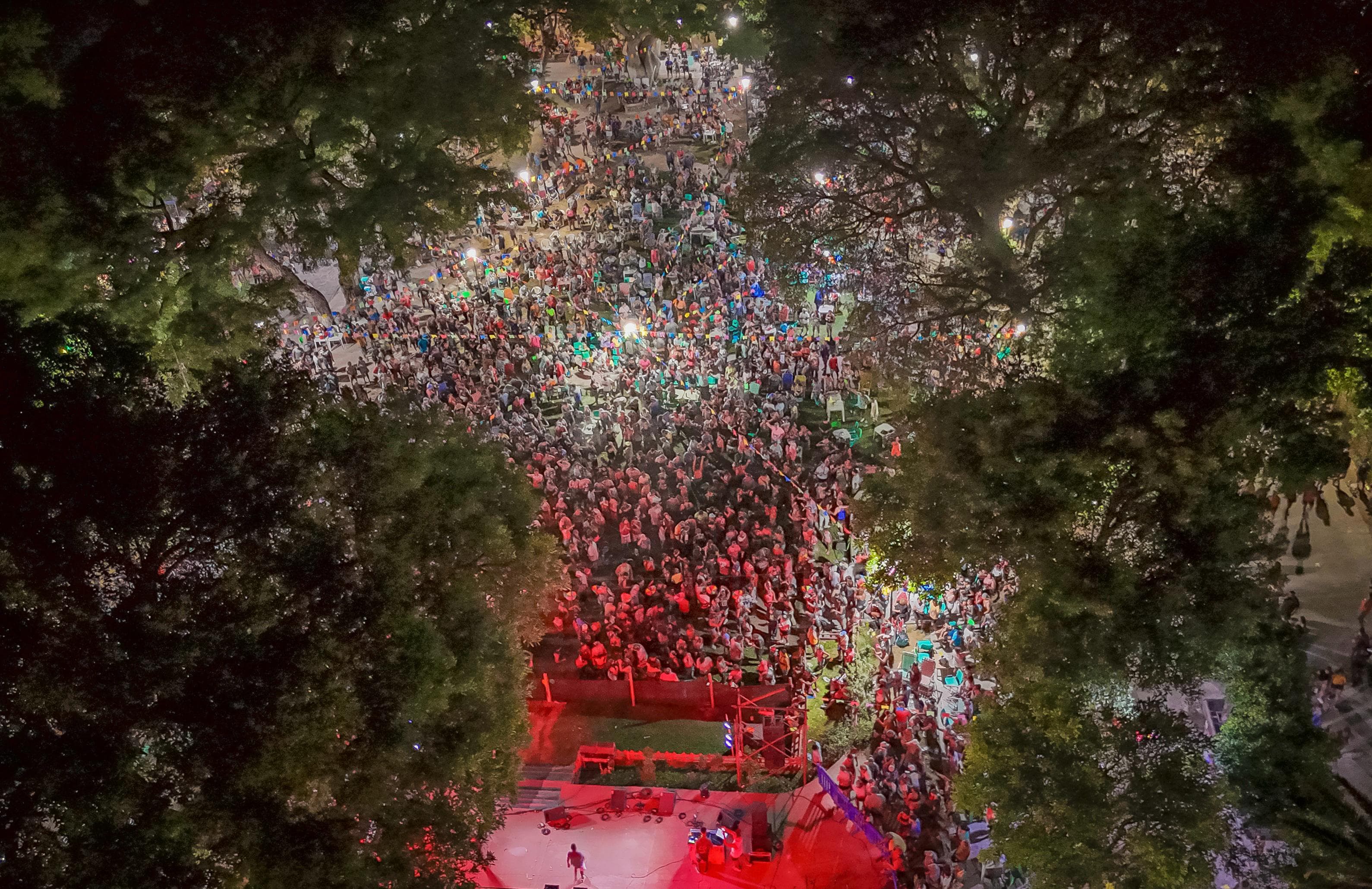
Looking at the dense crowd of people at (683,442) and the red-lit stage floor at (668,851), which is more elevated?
the dense crowd of people at (683,442)

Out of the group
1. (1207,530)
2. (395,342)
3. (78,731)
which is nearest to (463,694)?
(78,731)

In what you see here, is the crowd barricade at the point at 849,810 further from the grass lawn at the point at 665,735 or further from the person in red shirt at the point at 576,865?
the person in red shirt at the point at 576,865

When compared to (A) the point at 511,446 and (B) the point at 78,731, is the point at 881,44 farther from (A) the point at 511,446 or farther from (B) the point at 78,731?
(B) the point at 78,731

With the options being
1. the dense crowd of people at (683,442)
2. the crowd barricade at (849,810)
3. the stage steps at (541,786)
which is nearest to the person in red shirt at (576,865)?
the stage steps at (541,786)

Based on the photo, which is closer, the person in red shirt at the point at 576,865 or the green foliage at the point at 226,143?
the green foliage at the point at 226,143

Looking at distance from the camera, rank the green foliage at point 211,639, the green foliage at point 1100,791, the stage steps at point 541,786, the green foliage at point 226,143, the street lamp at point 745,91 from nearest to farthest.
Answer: the green foliage at point 211,639 → the green foliage at point 1100,791 → the green foliage at point 226,143 → the stage steps at point 541,786 → the street lamp at point 745,91

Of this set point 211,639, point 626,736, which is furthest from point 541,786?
point 211,639

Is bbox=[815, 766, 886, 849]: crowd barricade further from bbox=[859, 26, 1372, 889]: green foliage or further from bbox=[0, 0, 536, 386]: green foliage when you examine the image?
bbox=[0, 0, 536, 386]: green foliage
